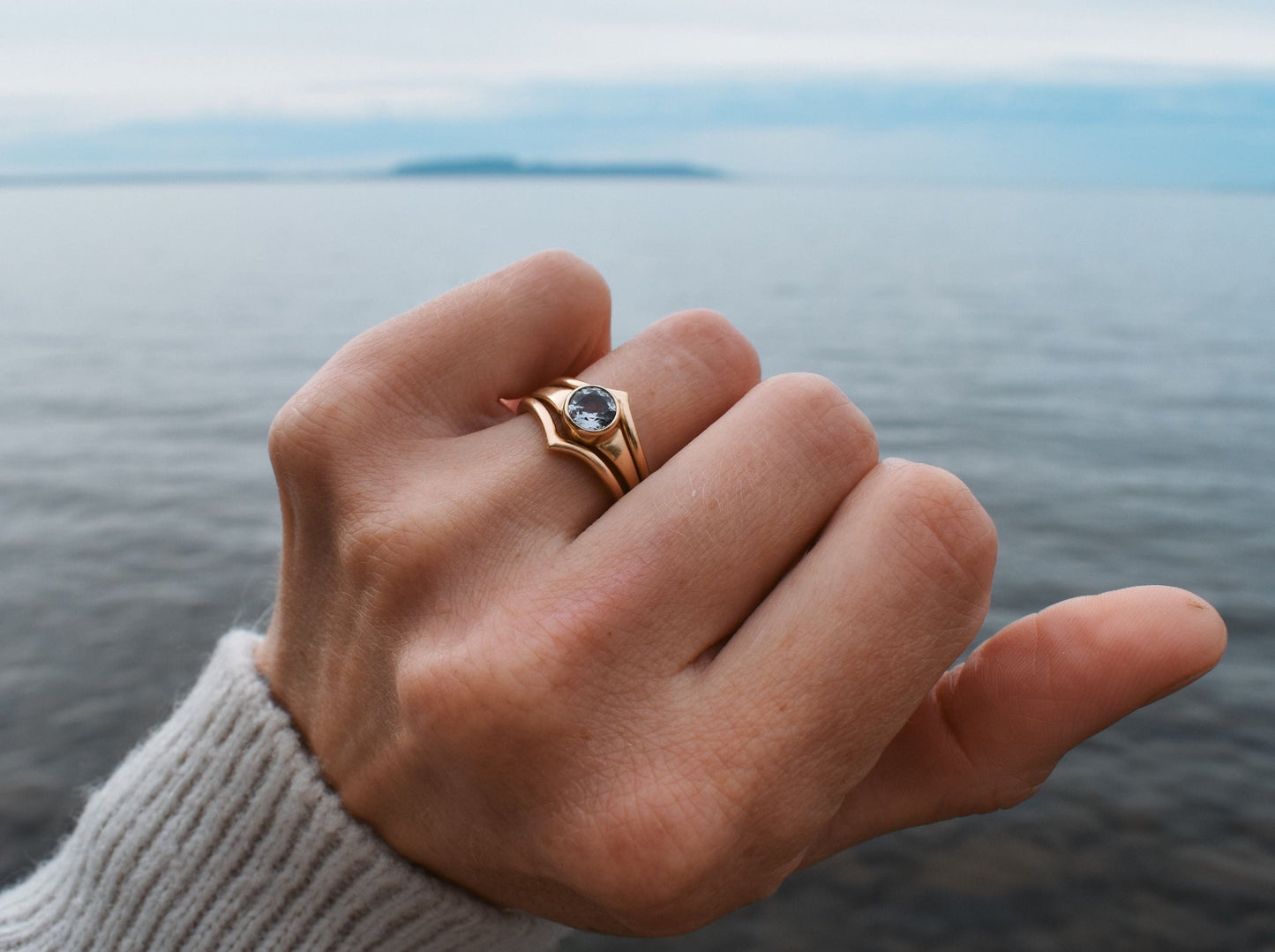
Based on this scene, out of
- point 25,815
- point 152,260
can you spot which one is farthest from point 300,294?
point 25,815

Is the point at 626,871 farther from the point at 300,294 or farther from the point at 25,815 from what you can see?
the point at 300,294

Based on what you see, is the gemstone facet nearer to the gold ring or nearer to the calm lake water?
the gold ring

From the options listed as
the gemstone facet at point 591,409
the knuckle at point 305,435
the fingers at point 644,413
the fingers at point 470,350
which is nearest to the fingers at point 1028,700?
the fingers at point 644,413

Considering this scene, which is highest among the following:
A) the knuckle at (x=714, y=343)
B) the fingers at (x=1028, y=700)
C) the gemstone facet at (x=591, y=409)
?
the knuckle at (x=714, y=343)

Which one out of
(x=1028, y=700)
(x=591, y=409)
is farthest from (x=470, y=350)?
(x=1028, y=700)

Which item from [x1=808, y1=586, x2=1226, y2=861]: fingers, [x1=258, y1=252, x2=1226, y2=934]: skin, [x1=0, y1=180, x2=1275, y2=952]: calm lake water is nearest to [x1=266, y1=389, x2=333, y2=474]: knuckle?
[x1=258, y1=252, x2=1226, y2=934]: skin

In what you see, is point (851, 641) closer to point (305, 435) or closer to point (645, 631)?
point (645, 631)

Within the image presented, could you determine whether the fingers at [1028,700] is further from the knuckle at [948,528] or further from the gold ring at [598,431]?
the gold ring at [598,431]
